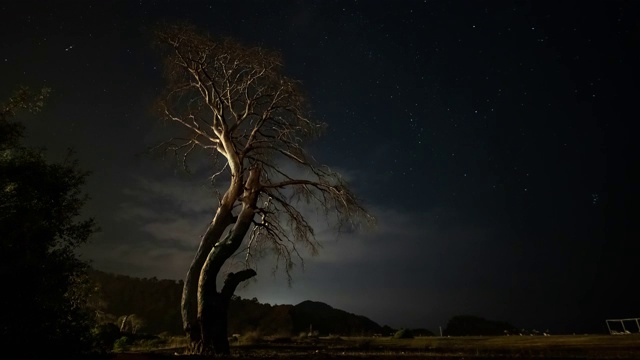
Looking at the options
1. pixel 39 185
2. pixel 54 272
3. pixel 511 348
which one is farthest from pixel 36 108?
pixel 511 348

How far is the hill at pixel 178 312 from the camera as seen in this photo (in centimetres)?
5175

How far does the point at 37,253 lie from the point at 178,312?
57.9 m

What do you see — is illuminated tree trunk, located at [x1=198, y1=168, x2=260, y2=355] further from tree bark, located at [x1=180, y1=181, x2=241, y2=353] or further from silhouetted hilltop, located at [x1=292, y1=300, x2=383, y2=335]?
silhouetted hilltop, located at [x1=292, y1=300, x2=383, y2=335]

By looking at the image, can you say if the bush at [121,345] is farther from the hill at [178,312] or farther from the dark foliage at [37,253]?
the hill at [178,312]

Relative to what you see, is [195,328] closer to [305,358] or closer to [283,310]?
[305,358]

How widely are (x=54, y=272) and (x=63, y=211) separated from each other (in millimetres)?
1894

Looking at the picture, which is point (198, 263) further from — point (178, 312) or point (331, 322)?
point (178, 312)

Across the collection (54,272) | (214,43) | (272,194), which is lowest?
(54,272)

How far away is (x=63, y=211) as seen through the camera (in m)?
9.70

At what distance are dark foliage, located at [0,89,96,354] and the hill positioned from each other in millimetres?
42513

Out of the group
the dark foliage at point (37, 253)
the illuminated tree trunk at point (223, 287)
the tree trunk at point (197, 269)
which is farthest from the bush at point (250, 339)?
the dark foliage at point (37, 253)

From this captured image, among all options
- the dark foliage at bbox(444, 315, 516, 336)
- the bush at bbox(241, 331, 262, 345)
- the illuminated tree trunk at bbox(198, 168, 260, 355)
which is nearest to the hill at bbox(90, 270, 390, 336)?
the dark foliage at bbox(444, 315, 516, 336)

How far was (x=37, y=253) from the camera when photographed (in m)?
8.16

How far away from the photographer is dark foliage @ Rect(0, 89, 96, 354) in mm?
7363
